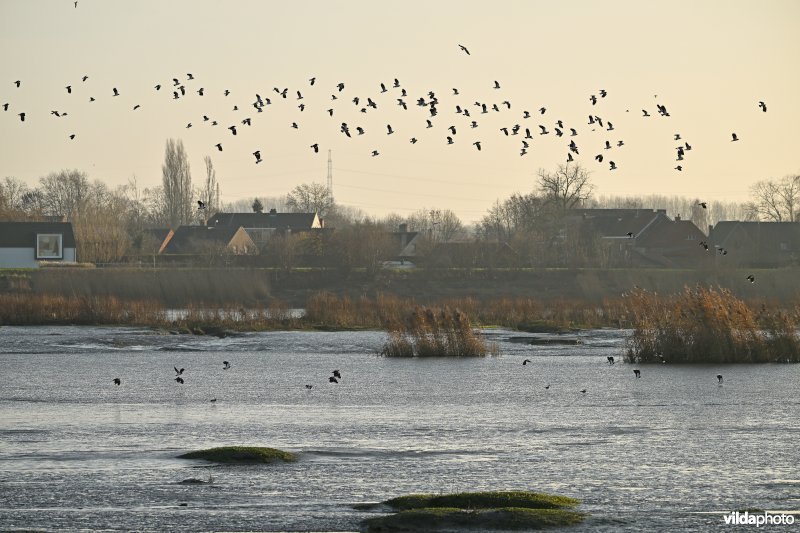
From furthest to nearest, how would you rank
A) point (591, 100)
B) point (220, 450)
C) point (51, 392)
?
1. point (591, 100)
2. point (51, 392)
3. point (220, 450)

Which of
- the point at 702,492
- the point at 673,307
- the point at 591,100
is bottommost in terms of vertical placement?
the point at 702,492

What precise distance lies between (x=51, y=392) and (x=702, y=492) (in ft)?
70.1

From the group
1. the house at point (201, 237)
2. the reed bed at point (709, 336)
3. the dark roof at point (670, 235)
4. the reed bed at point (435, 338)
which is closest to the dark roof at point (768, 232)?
the dark roof at point (670, 235)

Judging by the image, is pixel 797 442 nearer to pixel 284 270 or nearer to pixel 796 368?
pixel 796 368

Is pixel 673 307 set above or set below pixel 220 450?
above

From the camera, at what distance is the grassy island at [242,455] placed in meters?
24.4

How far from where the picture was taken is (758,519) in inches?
757

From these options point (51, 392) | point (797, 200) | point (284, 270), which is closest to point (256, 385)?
point (51, 392)

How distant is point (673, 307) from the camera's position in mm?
46656

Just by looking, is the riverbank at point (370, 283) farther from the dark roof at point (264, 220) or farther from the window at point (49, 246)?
the dark roof at point (264, 220)

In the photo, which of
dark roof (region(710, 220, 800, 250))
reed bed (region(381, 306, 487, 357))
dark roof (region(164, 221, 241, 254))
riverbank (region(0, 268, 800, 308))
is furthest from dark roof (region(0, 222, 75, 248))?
reed bed (region(381, 306, 487, 357))

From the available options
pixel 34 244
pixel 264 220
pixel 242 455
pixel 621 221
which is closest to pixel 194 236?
pixel 264 220

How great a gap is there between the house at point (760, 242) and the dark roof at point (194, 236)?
5405cm

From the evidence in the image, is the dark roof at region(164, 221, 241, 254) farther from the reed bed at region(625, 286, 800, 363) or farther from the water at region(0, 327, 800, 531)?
the reed bed at region(625, 286, 800, 363)
